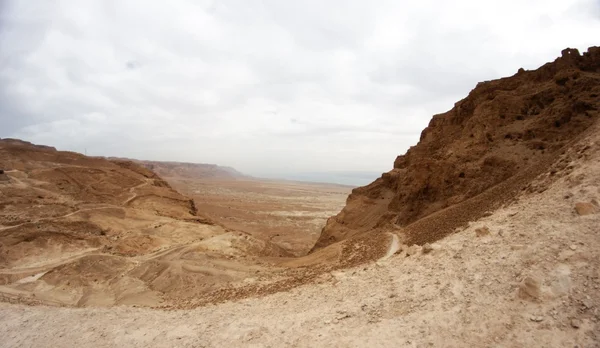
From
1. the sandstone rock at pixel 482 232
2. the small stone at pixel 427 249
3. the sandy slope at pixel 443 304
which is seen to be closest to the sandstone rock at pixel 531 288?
the sandy slope at pixel 443 304

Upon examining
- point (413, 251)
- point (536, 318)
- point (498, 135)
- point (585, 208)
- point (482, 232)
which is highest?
point (498, 135)

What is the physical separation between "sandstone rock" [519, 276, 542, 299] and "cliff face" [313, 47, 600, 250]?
4.75 meters

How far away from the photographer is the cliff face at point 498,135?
10.2 m

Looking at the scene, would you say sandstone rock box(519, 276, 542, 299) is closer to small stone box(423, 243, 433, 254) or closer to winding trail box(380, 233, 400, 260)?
small stone box(423, 243, 433, 254)

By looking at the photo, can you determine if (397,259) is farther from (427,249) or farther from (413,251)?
(427,249)

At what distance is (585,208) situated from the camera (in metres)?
5.47

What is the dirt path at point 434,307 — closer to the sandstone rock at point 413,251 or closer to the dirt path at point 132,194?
the sandstone rock at point 413,251

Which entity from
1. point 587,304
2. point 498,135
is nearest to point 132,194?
point 498,135

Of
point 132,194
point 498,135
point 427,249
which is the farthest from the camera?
point 132,194

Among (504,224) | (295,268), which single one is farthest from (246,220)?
(504,224)

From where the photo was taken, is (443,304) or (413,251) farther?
(413,251)

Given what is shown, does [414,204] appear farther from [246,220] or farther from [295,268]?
[246,220]

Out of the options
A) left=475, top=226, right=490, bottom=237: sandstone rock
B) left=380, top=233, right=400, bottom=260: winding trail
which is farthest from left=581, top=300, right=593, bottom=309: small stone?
left=380, top=233, right=400, bottom=260: winding trail

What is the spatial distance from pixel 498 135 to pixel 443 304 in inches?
342
